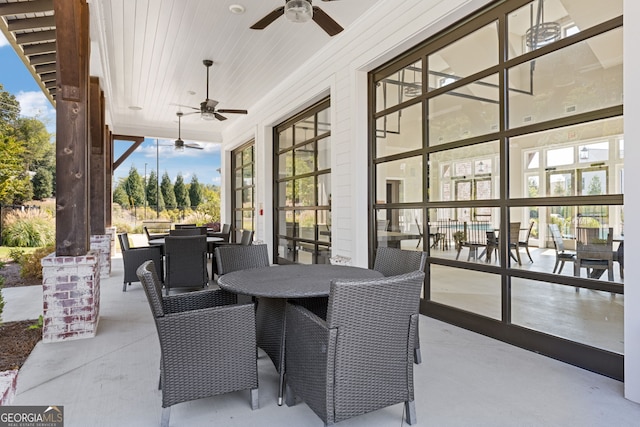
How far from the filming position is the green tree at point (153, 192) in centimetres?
2008

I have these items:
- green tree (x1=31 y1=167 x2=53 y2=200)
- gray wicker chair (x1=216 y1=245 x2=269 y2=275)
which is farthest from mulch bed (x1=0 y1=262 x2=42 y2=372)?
green tree (x1=31 y1=167 x2=53 y2=200)

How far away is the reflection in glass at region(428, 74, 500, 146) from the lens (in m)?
3.34

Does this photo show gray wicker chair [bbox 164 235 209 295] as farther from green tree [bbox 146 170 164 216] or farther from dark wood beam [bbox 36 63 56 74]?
green tree [bbox 146 170 164 216]

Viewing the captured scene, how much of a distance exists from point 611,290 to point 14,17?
6689 mm

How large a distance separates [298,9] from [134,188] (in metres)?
19.3

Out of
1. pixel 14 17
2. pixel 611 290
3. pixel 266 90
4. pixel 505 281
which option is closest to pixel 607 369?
pixel 611 290

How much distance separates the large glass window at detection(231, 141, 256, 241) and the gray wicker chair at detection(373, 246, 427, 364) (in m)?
5.97

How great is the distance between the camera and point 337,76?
199 inches

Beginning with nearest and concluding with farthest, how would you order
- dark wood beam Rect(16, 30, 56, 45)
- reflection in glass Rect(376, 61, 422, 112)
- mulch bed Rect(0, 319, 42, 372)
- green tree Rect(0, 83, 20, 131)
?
mulch bed Rect(0, 319, 42, 372) → reflection in glass Rect(376, 61, 422, 112) → dark wood beam Rect(16, 30, 56, 45) → green tree Rect(0, 83, 20, 131)

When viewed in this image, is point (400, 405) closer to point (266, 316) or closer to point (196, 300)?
point (266, 316)

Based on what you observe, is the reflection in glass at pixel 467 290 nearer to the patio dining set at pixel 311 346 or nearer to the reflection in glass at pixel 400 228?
the reflection in glass at pixel 400 228

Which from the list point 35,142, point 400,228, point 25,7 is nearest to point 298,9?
point 400,228

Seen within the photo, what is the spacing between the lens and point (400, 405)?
2.09 metres

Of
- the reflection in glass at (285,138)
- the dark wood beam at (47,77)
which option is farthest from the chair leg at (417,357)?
the dark wood beam at (47,77)
